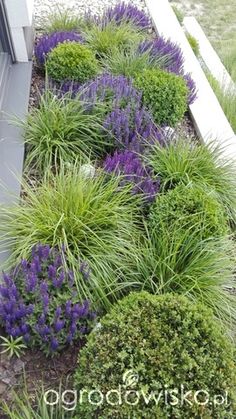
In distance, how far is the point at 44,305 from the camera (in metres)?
1.89

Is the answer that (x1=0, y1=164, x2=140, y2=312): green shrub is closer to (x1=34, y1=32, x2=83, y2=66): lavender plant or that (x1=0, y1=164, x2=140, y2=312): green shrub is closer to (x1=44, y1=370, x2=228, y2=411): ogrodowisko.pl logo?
(x1=44, y1=370, x2=228, y2=411): ogrodowisko.pl logo

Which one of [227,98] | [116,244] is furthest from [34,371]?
[227,98]

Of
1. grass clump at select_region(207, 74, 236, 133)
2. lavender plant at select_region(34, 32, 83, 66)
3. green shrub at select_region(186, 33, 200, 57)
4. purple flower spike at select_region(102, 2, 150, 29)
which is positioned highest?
green shrub at select_region(186, 33, 200, 57)

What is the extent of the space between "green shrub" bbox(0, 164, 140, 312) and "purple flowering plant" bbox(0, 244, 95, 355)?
0.06 meters

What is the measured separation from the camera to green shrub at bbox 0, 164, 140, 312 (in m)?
2.10

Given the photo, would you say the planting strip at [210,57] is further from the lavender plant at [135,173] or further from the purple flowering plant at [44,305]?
the purple flowering plant at [44,305]

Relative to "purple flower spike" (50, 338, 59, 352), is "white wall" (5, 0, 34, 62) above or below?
above

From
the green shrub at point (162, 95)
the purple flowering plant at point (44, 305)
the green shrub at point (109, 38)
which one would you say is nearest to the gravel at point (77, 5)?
the green shrub at point (109, 38)

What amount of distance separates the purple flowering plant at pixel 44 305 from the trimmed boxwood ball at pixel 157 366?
217 millimetres

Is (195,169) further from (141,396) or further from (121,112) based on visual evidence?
(141,396)

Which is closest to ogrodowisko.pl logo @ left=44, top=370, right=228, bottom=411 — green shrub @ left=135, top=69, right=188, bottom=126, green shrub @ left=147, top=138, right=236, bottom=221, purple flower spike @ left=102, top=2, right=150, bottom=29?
green shrub @ left=147, top=138, right=236, bottom=221

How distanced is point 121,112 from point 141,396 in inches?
72.5

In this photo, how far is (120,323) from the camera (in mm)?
1683

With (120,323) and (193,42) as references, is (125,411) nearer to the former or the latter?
(120,323)
